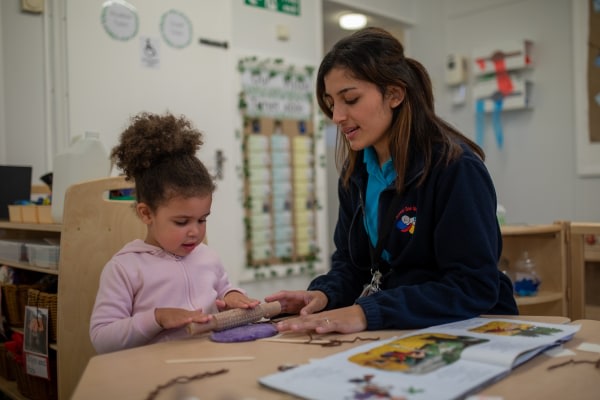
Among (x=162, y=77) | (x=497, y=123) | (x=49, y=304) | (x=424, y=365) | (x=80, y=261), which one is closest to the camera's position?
(x=424, y=365)

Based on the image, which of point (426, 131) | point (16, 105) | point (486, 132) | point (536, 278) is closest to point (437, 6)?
point (486, 132)

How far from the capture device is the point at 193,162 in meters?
1.44

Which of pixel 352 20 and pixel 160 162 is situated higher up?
pixel 352 20

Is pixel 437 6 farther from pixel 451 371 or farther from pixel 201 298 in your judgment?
pixel 451 371

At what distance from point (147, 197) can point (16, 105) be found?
2.08 metres

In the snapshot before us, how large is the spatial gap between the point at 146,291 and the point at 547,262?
7.46 feet

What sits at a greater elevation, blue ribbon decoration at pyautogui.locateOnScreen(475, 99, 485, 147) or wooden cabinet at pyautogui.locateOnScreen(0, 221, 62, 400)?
blue ribbon decoration at pyautogui.locateOnScreen(475, 99, 485, 147)

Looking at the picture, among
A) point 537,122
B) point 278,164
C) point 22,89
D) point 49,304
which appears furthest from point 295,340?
point 537,122

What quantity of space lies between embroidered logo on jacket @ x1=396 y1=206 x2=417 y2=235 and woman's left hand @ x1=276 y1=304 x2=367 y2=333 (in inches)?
10.9

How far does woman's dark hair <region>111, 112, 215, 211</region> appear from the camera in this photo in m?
1.38

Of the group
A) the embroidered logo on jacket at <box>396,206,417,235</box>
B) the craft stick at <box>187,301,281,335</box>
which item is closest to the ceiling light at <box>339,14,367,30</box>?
the embroidered logo on jacket at <box>396,206,417,235</box>

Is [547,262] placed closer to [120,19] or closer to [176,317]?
[176,317]

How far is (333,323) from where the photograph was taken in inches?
42.3

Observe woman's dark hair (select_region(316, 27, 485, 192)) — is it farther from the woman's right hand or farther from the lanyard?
the woman's right hand
